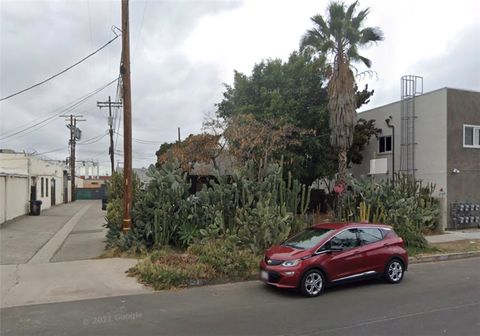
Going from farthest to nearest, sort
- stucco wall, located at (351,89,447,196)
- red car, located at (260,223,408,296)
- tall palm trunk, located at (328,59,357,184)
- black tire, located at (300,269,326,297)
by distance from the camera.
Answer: stucco wall, located at (351,89,447,196), tall palm trunk, located at (328,59,357,184), red car, located at (260,223,408,296), black tire, located at (300,269,326,297)

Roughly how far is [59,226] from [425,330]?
18.9 m

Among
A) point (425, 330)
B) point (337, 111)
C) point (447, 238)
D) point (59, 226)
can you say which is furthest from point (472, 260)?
point (59, 226)

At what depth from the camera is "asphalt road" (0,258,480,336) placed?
6.49 meters

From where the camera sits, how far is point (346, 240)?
9609mm

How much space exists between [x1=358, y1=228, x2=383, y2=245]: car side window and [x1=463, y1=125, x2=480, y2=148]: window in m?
13.2

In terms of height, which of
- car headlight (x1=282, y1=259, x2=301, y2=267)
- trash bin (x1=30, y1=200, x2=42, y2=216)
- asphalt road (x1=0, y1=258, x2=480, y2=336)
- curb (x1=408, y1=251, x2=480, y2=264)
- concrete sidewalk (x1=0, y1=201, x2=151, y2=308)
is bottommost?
curb (x1=408, y1=251, x2=480, y2=264)

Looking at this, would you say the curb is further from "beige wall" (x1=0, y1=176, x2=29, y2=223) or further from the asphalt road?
"beige wall" (x1=0, y1=176, x2=29, y2=223)

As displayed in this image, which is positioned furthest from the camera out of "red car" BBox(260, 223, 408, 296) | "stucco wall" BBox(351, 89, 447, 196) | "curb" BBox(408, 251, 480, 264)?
"stucco wall" BBox(351, 89, 447, 196)

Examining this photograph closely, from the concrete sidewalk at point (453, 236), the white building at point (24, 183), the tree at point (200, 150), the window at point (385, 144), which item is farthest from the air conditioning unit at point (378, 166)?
the white building at point (24, 183)

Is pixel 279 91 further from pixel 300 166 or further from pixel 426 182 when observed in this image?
pixel 426 182

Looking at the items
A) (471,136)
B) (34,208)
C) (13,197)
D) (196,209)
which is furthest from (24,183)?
→ (471,136)

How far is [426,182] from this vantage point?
21641 millimetres

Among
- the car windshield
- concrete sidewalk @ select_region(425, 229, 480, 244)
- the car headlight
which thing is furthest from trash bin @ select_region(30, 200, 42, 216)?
the car headlight

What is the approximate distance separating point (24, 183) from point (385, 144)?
20.5 m
